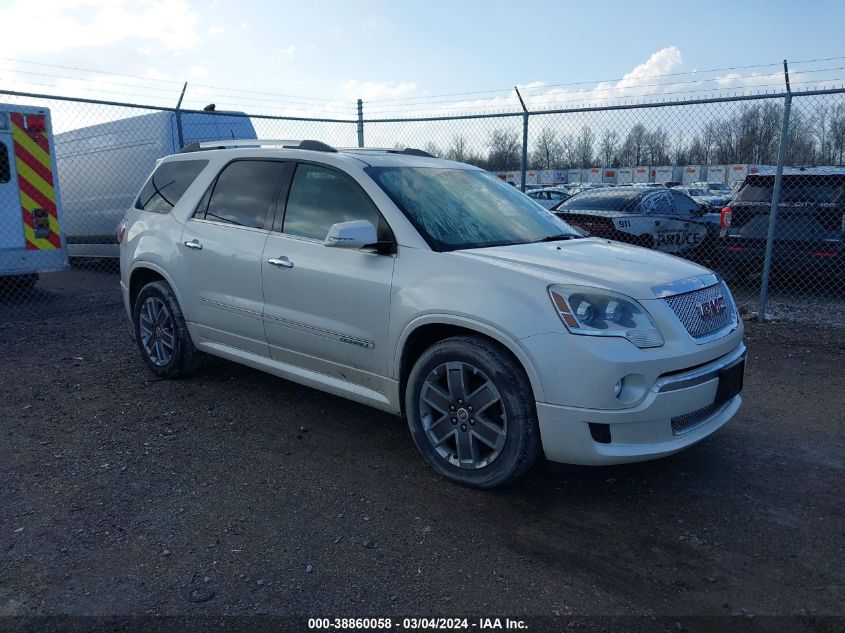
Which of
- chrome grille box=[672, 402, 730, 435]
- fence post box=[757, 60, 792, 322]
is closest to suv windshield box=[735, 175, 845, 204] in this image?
fence post box=[757, 60, 792, 322]

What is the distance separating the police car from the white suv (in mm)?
4586

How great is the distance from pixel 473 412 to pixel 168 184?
132 inches

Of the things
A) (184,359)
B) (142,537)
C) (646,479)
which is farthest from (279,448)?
(646,479)

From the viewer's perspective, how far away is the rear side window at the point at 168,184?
526 cm

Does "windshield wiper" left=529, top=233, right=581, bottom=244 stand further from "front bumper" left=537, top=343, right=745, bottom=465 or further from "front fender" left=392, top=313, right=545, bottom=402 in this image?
"front bumper" left=537, top=343, right=745, bottom=465

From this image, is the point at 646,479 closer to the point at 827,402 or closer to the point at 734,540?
the point at 734,540

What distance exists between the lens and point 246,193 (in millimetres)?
4762

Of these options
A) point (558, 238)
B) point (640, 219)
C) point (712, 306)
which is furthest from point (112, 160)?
point (712, 306)

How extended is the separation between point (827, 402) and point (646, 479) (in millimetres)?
2168

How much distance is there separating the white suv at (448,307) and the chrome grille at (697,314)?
12 millimetres

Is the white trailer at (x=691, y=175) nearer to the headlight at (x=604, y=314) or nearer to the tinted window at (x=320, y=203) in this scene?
the tinted window at (x=320, y=203)

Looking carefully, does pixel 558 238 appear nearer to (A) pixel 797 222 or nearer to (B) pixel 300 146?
(B) pixel 300 146

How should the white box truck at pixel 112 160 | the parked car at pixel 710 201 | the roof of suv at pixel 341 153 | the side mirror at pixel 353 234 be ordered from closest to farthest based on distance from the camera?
the side mirror at pixel 353 234, the roof of suv at pixel 341 153, the white box truck at pixel 112 160, the parked car at pixel 710 201

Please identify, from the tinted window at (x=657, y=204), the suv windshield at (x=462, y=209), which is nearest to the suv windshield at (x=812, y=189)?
the tinted window at (x=657, y=204)
